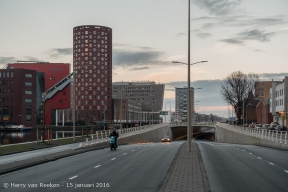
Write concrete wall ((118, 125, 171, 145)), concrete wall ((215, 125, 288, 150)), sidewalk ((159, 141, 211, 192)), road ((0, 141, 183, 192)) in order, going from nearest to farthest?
sidewalk ((159, 141, 211, 192)), road ((0, 141, 183, 192)), concrete wall ((215, 125, 288, 150)), concrete wall ((118, 125, 171, 145))

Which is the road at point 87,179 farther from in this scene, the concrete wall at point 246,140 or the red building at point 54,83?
the red building at point 54,83

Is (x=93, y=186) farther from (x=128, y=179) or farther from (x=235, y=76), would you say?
(x=235, y=76)

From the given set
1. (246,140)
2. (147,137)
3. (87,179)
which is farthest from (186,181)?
(147,137)

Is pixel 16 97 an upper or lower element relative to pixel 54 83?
lower

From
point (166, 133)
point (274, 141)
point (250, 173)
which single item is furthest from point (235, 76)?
point (250, 173)

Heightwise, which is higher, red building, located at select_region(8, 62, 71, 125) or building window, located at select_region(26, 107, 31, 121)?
red building, located at select_region(8, 62, 71, 125)

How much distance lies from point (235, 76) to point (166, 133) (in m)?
34.0

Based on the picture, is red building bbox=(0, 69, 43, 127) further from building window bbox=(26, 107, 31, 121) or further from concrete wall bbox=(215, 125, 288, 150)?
concrete wall bbox=(215, 125, 288, 150)

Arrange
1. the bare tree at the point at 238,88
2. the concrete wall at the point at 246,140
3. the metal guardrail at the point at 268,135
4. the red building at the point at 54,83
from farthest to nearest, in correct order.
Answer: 1. the red building at the point at 54,83
2. the bare tree at the point at 238,88
3. the metal guardrail at the point at 268,135
4. the concrete wall at the point at 246,140

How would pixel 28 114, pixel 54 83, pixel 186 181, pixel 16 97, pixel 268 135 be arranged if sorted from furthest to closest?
1. pixel 54 83
2. pixel 28 114
3. pixel 16 97
4. pixel 268 135
5. pixel 186 181

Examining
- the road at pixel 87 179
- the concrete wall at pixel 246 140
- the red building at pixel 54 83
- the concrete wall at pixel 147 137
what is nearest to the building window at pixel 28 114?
the red building at pixel 54 83

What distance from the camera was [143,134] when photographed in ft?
281

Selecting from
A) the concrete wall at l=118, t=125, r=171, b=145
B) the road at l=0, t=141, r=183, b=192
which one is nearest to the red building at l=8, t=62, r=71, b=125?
the concrete wall at l=118, t=125, r=171, b=145

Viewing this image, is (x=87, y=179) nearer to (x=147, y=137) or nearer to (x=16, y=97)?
(x=147, y=137)
